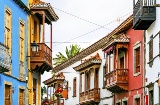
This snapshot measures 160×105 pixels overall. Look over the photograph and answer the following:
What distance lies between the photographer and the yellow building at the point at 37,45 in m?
29.8

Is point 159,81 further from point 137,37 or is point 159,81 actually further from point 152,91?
point 137,37

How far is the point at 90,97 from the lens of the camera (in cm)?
4519

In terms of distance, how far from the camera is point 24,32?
28.9 metres

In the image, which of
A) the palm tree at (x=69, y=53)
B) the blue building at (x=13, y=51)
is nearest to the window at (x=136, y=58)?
the blue building at (x=13, y=51)

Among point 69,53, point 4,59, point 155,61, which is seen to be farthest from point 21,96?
point 69,53

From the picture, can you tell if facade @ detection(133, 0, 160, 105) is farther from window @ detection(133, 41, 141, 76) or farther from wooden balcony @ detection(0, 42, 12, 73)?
wooden balcony @ detection(0, 42, 12, 73)

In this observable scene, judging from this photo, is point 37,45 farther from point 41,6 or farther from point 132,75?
point 132,75

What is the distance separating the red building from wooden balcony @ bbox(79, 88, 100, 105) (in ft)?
18.6

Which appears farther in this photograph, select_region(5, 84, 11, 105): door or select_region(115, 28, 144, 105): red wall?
select_region(115, 28, 144, 105): red wall

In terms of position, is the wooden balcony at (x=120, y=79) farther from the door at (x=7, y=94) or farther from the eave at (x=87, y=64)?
the door at (x=7, y=94)

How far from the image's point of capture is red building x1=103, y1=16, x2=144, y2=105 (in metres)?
31.4

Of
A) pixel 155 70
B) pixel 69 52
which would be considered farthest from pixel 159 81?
pixel 69 52

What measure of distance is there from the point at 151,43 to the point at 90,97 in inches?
719

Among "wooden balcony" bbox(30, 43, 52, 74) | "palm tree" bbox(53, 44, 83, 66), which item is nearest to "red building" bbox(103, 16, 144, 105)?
"wooden balcony" bbox(30, 43, 52, 74)
